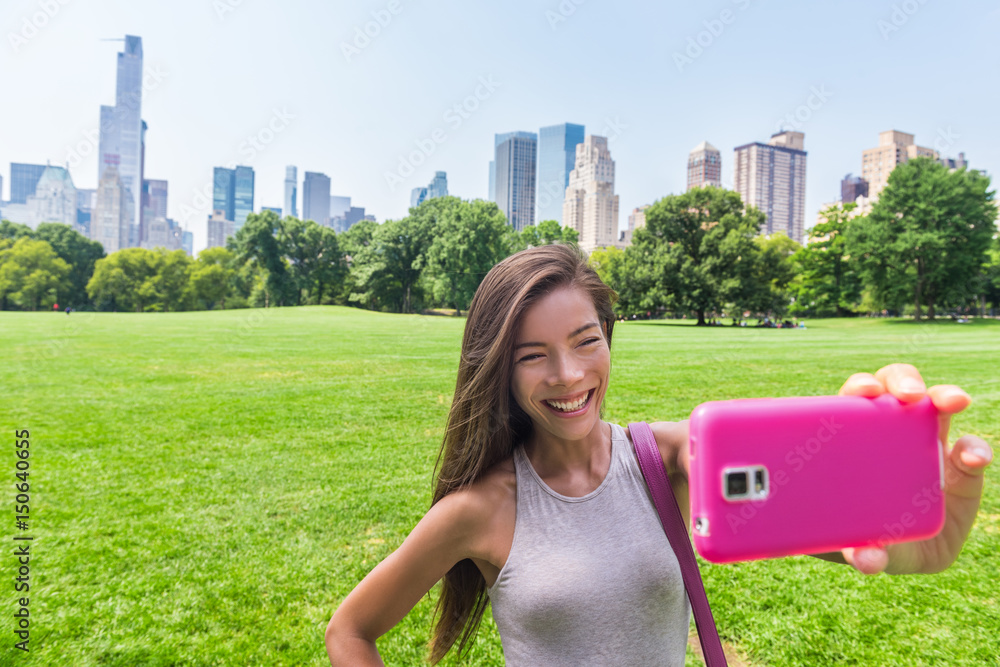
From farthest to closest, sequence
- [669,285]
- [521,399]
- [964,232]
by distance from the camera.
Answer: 1. [669,285]
2. [964,232]
3. [521,399]

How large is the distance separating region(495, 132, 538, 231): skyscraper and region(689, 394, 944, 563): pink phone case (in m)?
133

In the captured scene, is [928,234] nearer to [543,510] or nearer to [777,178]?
[543,510]

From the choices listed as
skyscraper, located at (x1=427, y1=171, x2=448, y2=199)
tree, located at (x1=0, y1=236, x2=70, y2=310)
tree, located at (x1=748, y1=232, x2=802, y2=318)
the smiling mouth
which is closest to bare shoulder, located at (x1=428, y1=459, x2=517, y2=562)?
the smiling mouth

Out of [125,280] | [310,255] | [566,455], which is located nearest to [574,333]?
[566,455]

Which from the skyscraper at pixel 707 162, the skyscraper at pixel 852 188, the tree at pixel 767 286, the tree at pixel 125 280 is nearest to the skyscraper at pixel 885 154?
the skyscraper at pixel 852 188

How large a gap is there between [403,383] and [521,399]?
11472 millimetres

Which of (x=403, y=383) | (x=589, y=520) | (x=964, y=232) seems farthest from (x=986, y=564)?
(x=964, y=232)

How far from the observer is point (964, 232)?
1748 inches

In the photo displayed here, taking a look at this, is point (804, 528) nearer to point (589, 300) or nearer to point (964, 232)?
point (589, 300)

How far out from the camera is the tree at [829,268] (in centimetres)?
5906

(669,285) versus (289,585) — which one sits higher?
(669,285)

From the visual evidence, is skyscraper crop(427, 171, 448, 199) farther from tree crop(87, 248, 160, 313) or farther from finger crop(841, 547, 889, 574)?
finger crop(841, 547, 889, 574)

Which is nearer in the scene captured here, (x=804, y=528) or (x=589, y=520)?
(x=804, y=528)

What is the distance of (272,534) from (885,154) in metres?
199
